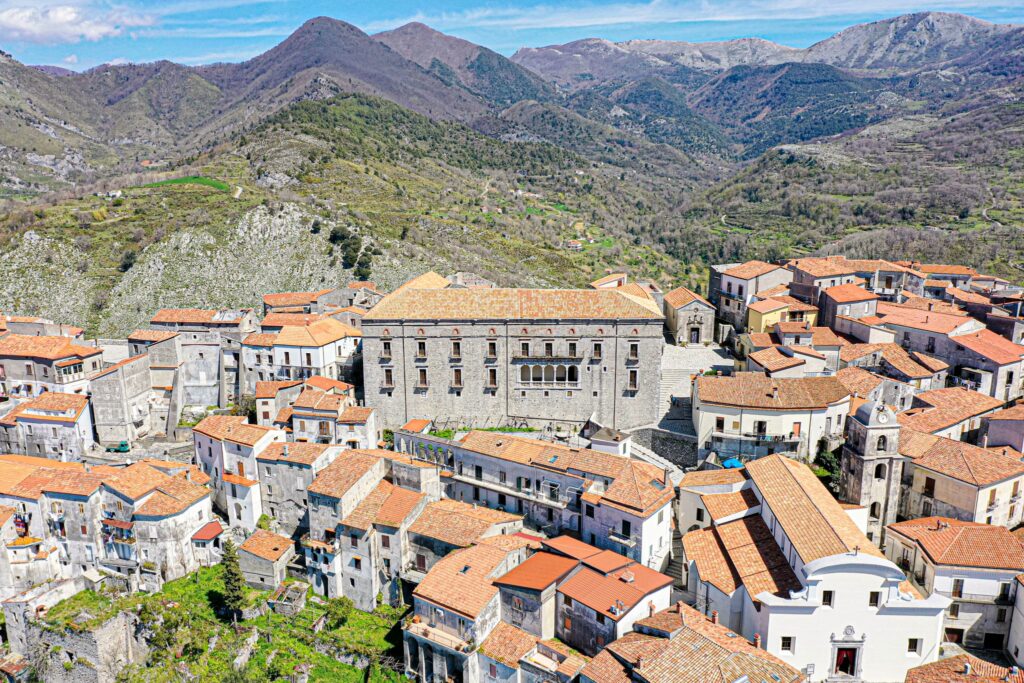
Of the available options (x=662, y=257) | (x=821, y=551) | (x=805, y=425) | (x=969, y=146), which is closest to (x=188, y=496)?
(x=821, y=551)

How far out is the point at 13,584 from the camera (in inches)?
1658

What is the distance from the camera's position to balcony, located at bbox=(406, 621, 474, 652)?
32.4m

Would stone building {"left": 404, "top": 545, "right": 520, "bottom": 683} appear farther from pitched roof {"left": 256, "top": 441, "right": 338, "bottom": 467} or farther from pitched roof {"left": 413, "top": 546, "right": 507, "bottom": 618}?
pitched roof {"left": 256, "top": 441, "right": 338, "bottom": 467}

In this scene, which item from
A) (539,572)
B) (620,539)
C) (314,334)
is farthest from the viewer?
(314,334)

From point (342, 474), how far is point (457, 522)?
25.3 feet

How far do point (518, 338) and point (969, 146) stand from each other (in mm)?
133127

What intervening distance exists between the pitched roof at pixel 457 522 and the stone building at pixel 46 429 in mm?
29671

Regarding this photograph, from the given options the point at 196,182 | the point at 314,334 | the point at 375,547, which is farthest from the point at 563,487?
the point at 196,182

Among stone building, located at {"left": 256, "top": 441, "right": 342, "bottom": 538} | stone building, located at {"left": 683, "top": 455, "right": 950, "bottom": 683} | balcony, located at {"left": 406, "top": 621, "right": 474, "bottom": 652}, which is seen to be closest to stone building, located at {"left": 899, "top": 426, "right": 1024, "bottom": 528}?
stone building, located at {"left": 683, "top": 455, "right": 950, "bottom": 683}

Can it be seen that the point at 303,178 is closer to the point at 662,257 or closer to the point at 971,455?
the point at 662,257

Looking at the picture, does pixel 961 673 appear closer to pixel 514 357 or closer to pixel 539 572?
pixel 539 572

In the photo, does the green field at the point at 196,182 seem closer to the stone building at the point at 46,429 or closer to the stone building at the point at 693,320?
the stone building at the point at 46,429

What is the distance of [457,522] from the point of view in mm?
38125

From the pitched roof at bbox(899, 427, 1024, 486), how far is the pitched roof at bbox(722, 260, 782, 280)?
2634 centimetres
